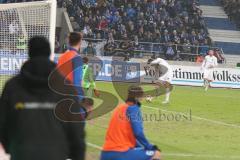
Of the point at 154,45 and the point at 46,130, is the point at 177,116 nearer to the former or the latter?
the point at 46,130

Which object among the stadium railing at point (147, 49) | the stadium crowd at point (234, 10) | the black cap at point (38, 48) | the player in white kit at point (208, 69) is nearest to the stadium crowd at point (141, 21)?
the stadium railing at point (147, 49)

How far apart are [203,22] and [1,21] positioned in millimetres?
33589

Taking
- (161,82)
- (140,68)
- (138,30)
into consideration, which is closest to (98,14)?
(138,30)

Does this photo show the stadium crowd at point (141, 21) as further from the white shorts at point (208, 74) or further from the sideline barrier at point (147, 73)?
the white shorts at point (208, 74)

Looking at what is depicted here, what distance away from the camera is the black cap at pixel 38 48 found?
207 inches

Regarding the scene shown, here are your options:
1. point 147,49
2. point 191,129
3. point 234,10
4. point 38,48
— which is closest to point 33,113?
point 38,48

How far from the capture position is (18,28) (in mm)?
14625

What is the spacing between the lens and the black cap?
525 centimetres

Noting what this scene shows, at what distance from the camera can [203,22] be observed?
47375 millimetres

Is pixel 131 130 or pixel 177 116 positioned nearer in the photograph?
pixel 131 130

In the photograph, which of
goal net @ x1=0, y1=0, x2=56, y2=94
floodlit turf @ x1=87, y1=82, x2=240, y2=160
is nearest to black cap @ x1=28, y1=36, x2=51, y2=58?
floodlit turf @ x1=87, y1=82, x2=240, y2=160

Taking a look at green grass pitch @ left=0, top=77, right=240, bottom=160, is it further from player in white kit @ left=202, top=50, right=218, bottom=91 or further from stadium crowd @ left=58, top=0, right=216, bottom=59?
stadium crowd @ left=58, top=0, right=216, bottom=59

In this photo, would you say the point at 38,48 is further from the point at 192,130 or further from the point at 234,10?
the point at 234,10

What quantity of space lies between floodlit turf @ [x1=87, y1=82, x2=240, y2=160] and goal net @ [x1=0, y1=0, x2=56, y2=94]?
2.34 metres
